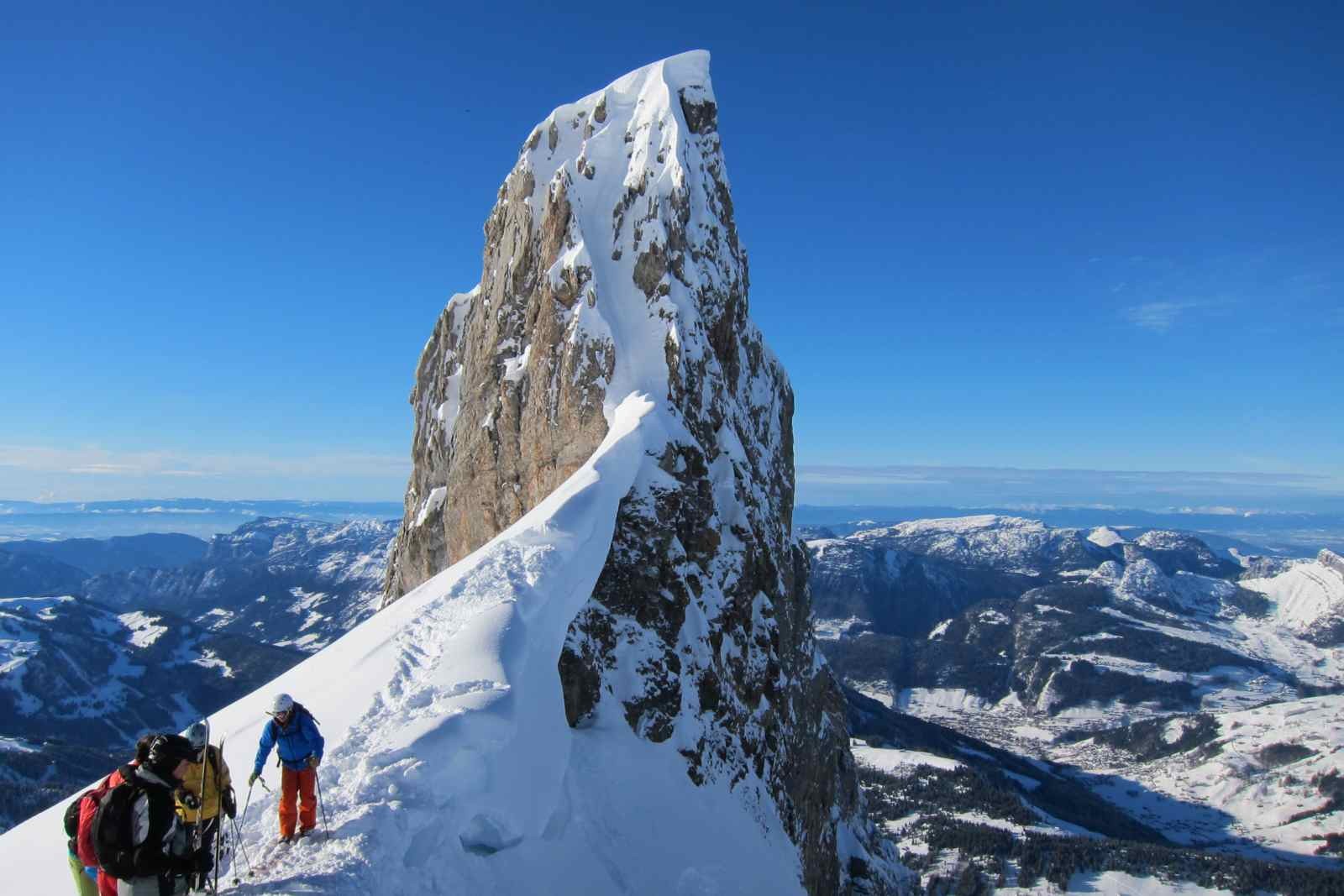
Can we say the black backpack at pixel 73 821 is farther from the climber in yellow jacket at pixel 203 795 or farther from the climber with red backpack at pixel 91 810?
the climber in yellow jacket at pixel 203 795

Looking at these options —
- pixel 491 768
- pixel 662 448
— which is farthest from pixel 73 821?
pixel 662 448

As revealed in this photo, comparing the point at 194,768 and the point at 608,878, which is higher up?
the point at 194,768

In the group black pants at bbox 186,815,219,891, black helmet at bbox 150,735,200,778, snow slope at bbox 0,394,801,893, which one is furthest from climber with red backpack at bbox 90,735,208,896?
snow slope at bbox 0,394,801,893

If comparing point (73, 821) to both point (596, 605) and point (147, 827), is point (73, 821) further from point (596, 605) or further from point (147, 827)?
point (596, 605)

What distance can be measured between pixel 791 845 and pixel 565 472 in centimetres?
1758

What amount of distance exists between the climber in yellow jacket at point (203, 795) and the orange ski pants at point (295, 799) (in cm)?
168

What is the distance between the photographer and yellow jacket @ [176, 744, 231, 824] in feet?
31.1

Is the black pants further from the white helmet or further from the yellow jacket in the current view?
the white helmet

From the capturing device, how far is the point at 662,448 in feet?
95.2

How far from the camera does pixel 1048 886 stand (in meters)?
145

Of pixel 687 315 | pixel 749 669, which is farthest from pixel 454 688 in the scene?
pixel 687 315

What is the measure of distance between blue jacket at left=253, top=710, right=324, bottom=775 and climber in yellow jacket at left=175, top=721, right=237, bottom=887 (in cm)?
152

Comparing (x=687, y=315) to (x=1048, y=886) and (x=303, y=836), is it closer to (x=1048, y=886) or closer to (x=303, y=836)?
Result: (x=303, y=836)

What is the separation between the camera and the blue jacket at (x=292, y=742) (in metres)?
11.7
